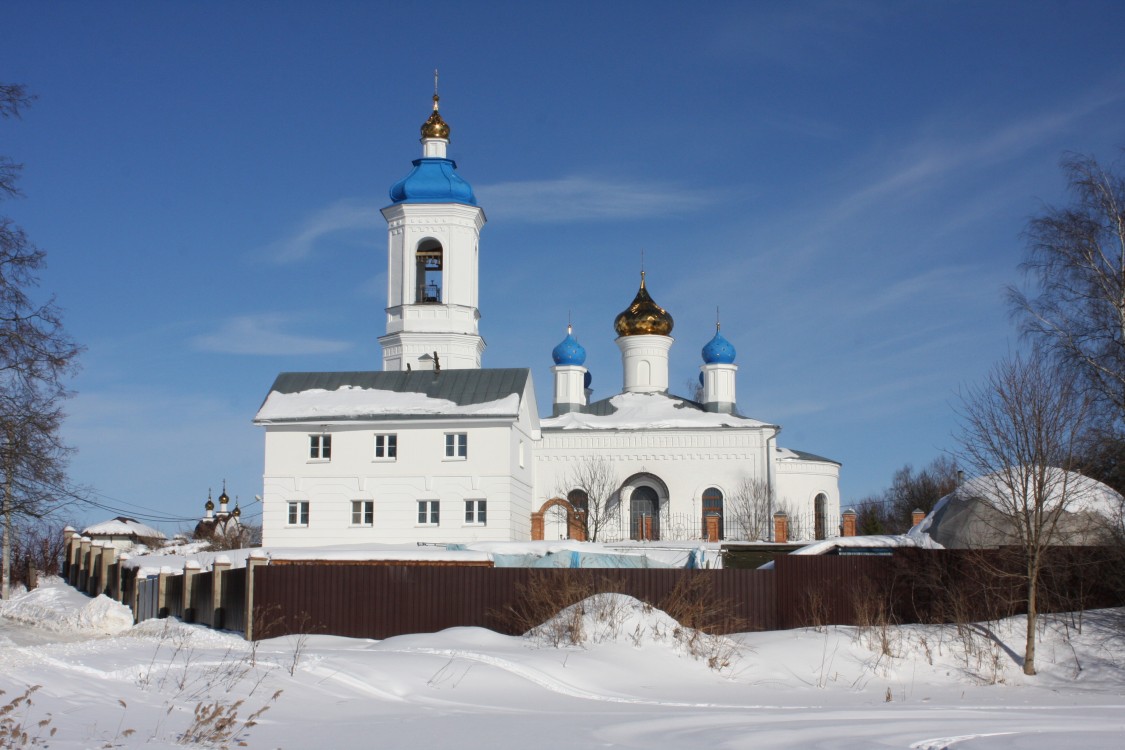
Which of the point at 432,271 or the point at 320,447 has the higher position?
the point at 432,271

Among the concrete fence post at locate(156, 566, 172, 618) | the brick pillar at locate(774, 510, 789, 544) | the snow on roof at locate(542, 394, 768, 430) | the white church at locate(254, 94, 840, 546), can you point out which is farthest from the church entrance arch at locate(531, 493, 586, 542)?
the concrete fence post at locate(156, 566, 172, 618)

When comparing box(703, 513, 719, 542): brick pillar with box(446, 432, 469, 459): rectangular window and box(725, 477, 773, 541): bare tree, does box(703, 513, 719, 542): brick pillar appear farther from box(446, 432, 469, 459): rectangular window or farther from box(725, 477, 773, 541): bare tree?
box(446, 432, 469, 459): rectangular window

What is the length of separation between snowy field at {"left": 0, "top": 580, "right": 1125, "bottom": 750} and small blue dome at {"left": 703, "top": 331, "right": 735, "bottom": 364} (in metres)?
29.5

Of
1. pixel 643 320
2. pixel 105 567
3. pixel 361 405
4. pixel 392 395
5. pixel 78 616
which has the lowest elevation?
pixel 78 616

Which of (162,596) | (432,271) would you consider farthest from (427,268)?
(162,596)

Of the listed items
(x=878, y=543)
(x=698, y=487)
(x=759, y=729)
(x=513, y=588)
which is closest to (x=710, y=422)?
(x=698, y=487)

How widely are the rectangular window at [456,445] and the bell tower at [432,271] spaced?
8433 mm

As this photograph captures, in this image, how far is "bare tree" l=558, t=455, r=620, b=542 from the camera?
43094 mm

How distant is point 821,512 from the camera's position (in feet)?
155

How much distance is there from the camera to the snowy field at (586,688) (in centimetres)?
1101

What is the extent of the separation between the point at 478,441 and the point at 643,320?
1563cm

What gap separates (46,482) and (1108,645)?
1734 centimetres

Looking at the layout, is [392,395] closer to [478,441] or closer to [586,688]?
[478,441]

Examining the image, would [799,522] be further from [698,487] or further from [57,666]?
[57,666]
